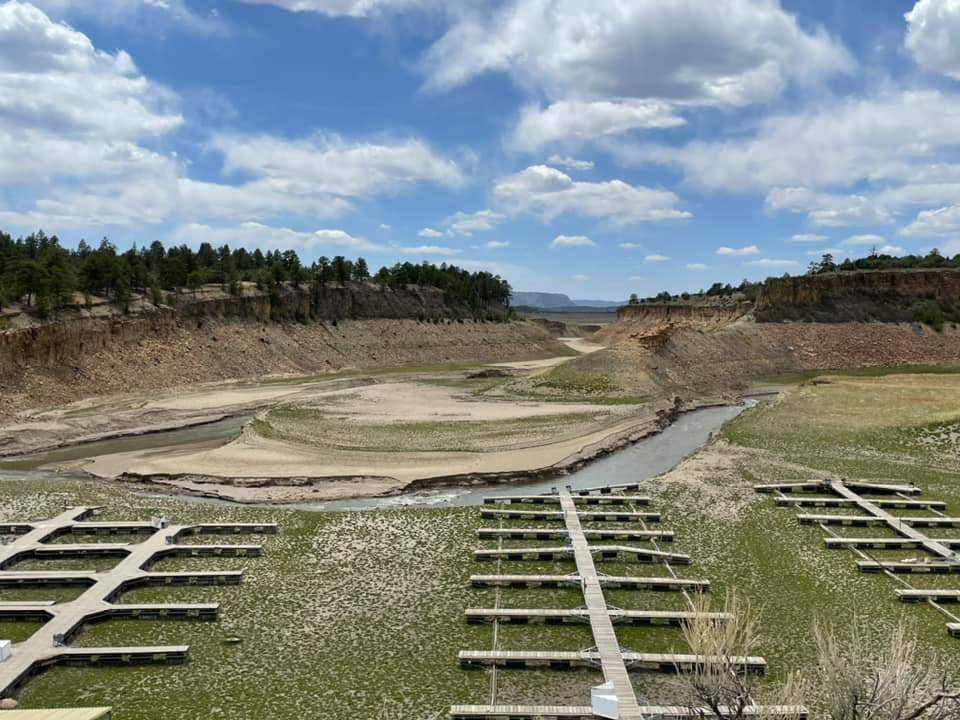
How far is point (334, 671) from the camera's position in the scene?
1762 cm

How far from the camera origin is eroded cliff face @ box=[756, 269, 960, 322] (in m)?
104

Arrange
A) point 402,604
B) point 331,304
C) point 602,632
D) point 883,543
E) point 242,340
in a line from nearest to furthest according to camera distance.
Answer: point 602,632 → point 402,604 → point 883,543 → point 242,340 → point 331,304

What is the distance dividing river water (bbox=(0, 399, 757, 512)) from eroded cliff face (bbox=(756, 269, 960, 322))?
55.9 metres

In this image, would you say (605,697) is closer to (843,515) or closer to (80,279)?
(843,515)

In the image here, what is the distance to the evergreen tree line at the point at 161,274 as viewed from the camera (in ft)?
213

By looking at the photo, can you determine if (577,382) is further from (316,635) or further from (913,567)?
(316,635)

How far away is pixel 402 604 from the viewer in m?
21.3

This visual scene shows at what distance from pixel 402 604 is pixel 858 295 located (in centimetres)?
10772

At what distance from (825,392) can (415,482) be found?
44.5 meters

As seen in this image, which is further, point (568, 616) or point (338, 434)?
point (338, 434)

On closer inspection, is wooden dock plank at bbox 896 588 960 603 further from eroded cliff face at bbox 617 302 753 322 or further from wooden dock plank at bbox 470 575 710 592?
eroded cliff face at bbox 617 302 753 322

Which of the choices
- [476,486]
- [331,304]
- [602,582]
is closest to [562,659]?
[602,582]

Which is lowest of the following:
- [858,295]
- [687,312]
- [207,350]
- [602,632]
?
[602,632]

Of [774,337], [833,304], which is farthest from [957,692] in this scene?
→ [833,304]
